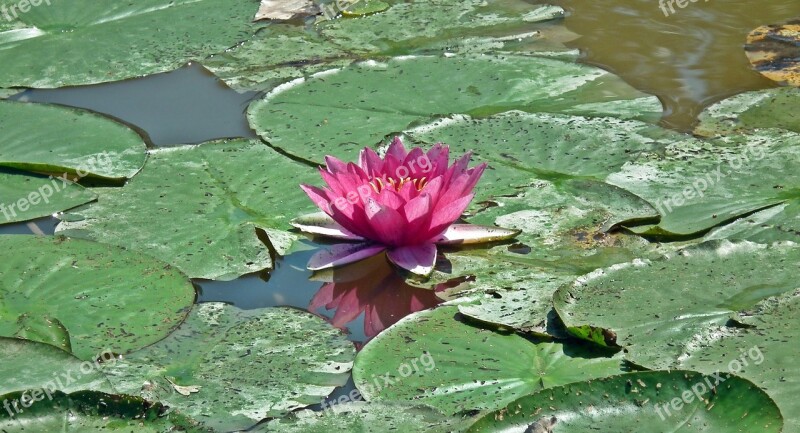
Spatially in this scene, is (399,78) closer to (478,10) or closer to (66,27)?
(478,10)

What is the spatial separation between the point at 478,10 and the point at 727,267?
286cm

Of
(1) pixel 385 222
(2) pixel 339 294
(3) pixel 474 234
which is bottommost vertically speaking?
(2) pixel 339 294

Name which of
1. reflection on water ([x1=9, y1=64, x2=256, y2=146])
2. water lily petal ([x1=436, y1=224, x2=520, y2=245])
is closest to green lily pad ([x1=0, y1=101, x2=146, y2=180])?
reflection on water ([x1=9, y1=64, x2=256, y2=146])

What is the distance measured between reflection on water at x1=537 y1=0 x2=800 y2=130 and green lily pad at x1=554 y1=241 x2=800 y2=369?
1312 millimetres

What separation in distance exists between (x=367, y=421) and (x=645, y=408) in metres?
0.66

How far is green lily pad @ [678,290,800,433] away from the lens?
2365 millimetres

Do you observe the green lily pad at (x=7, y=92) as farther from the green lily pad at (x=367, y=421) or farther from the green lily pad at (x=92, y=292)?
the green lily pad at (x=367, y=421)

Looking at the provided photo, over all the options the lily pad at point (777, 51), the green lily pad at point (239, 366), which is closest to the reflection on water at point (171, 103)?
the green lily pad at point (239, 366)

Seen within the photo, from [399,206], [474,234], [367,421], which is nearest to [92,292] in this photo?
[399,206]

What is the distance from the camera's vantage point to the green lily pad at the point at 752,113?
12.9ft

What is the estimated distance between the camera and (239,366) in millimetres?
2641

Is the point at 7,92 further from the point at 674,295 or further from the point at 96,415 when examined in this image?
the point at 674,295

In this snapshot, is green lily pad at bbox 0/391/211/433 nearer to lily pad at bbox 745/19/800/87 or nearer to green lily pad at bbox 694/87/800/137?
green lily pad at bbox 694/87/800/137

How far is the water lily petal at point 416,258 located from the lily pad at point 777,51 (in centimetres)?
216
